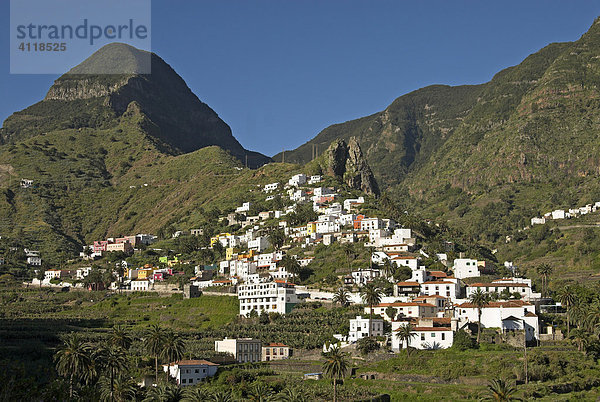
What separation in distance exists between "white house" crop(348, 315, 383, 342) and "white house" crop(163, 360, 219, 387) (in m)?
18.3

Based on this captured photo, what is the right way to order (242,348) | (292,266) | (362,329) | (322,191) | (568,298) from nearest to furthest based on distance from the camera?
(242,348) < (362,329) < (568,298) < (292,266) < (322,191)

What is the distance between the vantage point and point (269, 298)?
123 metres

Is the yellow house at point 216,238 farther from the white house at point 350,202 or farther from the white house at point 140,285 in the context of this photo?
the white house at point 350,202

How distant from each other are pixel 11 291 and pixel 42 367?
213 feet

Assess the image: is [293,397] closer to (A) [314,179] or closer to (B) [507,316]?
(B) [507,316]

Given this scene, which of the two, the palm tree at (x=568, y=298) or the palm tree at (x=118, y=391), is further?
the palm tree at (x=568, y=298)

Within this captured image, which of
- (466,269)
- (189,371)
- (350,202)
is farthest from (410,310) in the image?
(350,202)

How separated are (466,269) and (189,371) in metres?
49.9

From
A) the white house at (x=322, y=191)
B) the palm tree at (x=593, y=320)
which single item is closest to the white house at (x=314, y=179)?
the white house at (x=322, y=191)

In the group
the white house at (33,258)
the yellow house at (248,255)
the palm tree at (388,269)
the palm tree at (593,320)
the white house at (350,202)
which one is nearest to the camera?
the palm tree at (593,320)

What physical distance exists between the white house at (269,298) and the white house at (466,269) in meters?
23.4

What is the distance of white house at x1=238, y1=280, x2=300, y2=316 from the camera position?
122375mm

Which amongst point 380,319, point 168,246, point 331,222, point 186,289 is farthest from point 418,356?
point 168,246

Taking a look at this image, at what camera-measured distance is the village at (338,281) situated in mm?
98938
